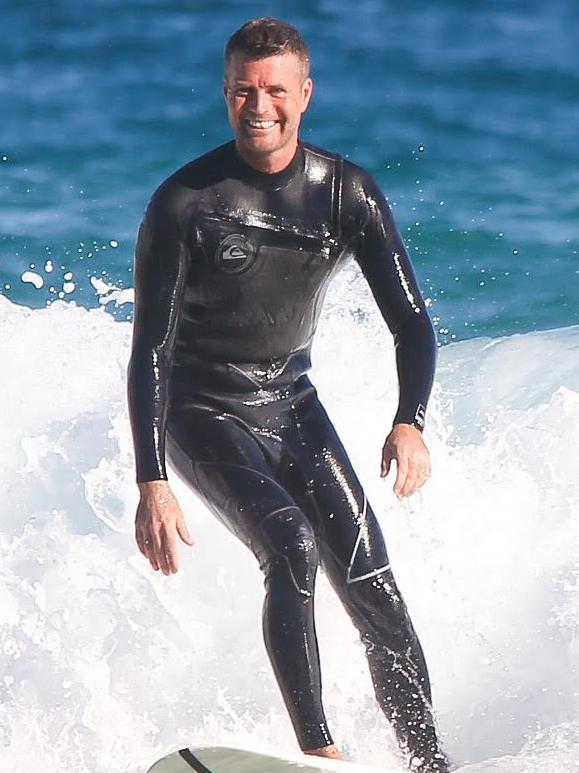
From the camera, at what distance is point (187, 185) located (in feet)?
12.6

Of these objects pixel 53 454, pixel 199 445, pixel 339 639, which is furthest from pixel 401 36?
pixel 199 445

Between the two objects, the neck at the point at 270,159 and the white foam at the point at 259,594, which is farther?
the white foam at the point at 259,594

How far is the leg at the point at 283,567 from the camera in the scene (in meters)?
3.66

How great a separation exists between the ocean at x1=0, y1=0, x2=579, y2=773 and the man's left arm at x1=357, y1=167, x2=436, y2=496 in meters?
0.98

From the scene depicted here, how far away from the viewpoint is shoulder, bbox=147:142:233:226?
3799 mm

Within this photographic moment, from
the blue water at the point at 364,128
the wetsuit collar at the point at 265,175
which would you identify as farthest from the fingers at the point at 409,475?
the blue water at the point at 364,128

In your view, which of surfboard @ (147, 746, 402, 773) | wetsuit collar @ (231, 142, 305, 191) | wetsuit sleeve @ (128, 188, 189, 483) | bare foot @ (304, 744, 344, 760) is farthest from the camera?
wetsuit collar @ (231, 142, 305, 191)

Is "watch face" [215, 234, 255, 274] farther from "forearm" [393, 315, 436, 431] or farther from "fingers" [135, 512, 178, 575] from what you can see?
"fingers" [135, 512, 178, 575]

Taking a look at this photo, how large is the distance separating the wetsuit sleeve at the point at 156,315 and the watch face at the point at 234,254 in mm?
90

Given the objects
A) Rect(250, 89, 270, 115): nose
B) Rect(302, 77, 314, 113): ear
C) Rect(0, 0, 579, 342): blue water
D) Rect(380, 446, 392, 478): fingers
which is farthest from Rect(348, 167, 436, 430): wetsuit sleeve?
Rect(0, 0, 579, 342): blue water

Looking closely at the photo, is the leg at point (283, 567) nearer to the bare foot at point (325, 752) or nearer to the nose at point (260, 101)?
the bare foot at point (325, 752)

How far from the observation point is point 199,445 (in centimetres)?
391

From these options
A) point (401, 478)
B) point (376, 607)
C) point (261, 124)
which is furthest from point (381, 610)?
point (261, 124)

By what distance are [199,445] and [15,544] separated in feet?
5.79
